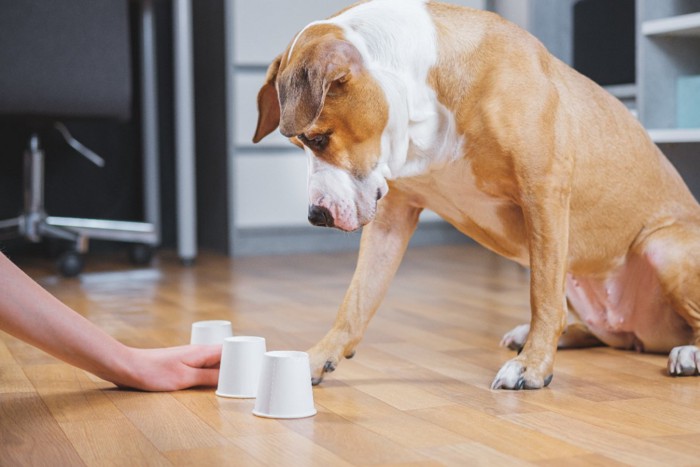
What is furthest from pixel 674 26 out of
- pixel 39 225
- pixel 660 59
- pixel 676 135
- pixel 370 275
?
pixel 39 225

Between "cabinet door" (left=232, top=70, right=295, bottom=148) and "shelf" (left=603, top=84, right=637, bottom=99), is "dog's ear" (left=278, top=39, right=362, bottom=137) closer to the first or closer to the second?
"shelf" (left=603, top=84, right=637, bottom=99)

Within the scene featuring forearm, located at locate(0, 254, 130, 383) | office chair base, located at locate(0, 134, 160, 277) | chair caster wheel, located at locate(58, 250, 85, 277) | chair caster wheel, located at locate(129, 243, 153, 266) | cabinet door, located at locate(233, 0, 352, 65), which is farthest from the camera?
cabinet door, located at locate(233, 0, 352, 65)

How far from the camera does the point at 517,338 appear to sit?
192cm

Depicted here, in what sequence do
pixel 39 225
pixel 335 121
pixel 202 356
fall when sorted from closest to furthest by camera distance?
1. pixel 335 121
2. pixel 202 356
3. pixel 39 225

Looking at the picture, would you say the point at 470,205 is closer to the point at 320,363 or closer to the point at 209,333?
the point at 320,363

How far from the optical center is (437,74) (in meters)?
1.56

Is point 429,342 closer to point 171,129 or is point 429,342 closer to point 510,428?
point 510,428

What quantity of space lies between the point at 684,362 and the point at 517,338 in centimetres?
37

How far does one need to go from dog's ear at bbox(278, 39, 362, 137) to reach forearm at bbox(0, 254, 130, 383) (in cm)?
40

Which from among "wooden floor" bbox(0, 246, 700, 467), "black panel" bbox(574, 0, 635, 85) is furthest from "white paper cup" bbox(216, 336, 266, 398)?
"black panel" bbox(574, 0, 635, 85)

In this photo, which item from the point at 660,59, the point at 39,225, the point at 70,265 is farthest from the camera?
the point at 39,225

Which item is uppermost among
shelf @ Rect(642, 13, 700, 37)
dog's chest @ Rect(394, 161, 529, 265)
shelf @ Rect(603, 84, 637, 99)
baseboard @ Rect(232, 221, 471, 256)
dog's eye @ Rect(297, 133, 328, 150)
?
shelf @ Rect(642, 13, 700, 37)

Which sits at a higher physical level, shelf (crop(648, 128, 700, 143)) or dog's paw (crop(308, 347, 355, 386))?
shelf (crop(648, 128, 700, 143))

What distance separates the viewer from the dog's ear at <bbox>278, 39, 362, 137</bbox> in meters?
1.39
